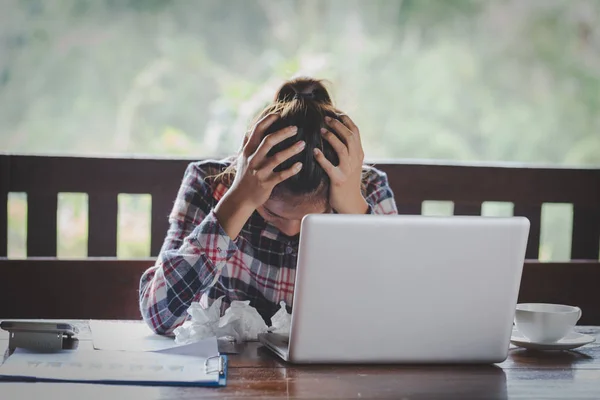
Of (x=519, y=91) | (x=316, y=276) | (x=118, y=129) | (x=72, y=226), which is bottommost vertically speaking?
(x=72, y=226)

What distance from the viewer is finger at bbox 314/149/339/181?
1418mm

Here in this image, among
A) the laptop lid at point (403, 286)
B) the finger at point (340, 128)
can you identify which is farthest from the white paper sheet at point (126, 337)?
the finger at point (340, 128)

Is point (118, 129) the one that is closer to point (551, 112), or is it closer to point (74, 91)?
point (74, 91)

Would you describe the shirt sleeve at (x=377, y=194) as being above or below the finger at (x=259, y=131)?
below

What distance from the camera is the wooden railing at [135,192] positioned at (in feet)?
5.98

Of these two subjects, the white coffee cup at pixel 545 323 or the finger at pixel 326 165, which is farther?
the finger at pixel 326 165

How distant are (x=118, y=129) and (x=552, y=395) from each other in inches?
137

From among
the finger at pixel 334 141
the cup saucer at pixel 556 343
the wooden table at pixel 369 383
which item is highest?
the finger at pixel 334 141

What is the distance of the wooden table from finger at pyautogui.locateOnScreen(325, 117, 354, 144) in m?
0.45

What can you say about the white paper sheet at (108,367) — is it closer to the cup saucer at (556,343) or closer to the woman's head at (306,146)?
the woman's head at (306,146)

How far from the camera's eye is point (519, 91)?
177 inches

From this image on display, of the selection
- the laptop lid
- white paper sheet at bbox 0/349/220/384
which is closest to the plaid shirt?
white paper sheet at bbox 0/349/220/384

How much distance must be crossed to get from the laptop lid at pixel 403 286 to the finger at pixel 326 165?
1.33ft

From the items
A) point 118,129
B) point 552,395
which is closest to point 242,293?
point 552,395
